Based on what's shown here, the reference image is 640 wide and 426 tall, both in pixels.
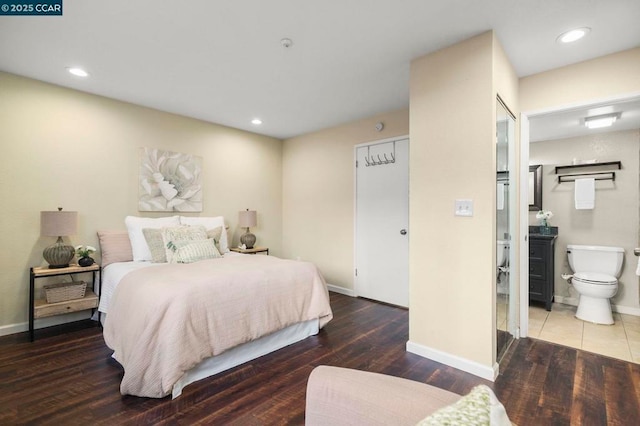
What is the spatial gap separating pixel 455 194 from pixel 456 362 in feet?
4.20

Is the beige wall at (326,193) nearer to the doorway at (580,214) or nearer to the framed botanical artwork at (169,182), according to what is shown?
the framed botanical artwork at (169,182)

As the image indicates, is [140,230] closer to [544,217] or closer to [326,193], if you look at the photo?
[326,193]

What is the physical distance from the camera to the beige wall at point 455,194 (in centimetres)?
217

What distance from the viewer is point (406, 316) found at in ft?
11.4

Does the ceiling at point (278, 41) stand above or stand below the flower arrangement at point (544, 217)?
above

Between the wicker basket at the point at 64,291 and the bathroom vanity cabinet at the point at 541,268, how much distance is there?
5.07 metres

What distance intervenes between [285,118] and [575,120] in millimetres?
3434

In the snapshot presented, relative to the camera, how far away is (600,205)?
3756 millimetres

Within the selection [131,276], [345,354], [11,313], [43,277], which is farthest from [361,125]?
[11,313]

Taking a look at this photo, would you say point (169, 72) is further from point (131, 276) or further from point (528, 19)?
point (528, 19)

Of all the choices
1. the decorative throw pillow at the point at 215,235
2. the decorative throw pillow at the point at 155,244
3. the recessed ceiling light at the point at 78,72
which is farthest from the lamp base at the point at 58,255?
the recessed ceiling light at the point at 78,72

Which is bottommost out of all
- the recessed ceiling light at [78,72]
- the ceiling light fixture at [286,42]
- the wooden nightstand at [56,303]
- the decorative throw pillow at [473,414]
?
the wooden nightstand at [56,303]

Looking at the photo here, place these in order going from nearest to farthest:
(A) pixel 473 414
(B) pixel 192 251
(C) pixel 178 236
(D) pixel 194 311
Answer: (A) pixel 473 414
(D) pixel 194 311
(B) pixel 192 251
(C) pixel 178 236

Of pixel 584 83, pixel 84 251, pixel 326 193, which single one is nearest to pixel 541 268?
pixel 584 83
